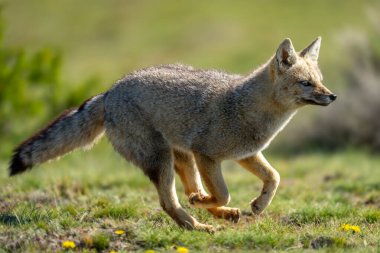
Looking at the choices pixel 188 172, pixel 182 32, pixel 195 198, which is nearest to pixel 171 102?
pixel 188 172

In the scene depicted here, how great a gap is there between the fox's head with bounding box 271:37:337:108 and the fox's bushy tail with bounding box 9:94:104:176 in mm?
2165

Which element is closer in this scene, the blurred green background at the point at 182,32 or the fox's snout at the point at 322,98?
the fox's snout at the point at 322,98

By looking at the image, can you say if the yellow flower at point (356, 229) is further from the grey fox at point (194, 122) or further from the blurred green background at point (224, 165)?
the grey fox at point (194, 122)

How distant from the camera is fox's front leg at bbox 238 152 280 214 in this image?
26.6ft

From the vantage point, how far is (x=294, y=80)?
7926mm

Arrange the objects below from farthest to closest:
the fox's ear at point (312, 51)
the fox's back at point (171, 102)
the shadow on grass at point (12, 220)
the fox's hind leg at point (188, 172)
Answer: the fox's hind leg at point (188, 172) → the fox's ear at point (312, 51) → the fox's back at point (171, 102) → the shadow on grass at point (12, 220)

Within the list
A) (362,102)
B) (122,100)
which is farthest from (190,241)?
(362,102)

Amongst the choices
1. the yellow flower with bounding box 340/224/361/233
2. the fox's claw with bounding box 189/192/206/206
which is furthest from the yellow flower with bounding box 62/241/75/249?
the yellow flower with bounding box 340/224/361/233

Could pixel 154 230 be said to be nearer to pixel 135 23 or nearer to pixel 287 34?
pixel 287 34

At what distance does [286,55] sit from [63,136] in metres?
2.85

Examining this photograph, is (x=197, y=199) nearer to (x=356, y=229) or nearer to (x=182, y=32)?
(x=356, y=229)

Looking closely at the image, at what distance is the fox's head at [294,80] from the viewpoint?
7.79 metres

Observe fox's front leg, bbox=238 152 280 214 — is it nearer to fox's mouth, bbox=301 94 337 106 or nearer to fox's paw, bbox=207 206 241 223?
fox's paw, bbox=207 206 241 223

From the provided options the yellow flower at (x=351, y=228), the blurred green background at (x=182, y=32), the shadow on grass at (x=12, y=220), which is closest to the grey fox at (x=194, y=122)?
the shadow on grass at (x=12, y=220)
